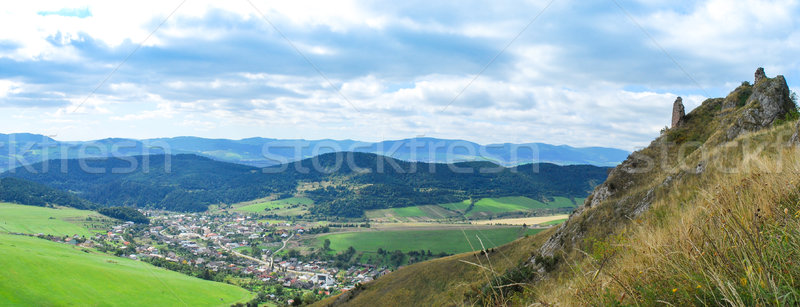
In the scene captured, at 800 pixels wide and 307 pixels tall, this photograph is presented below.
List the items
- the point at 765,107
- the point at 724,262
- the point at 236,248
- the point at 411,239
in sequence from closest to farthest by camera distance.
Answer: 1. the point at 724,262
2. the point at 765,107
3. the point at 411,239
4. the point at 236,248

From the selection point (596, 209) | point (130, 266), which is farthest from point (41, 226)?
point (596, 209)

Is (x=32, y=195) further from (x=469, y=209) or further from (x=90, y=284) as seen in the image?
(x=469, y=209)

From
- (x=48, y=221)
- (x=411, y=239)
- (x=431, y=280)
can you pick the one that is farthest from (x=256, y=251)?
(x=431, y=280)

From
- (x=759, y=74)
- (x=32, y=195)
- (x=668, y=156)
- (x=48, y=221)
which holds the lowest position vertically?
(x=48, y=221)

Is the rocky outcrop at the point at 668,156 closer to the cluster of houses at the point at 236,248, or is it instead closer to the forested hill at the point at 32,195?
the cluster of houses at the point at 236,248

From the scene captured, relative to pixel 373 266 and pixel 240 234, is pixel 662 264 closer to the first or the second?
pixel 373 266

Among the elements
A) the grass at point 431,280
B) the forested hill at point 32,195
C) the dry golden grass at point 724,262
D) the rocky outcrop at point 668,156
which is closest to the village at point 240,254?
the grass at point 431,280
